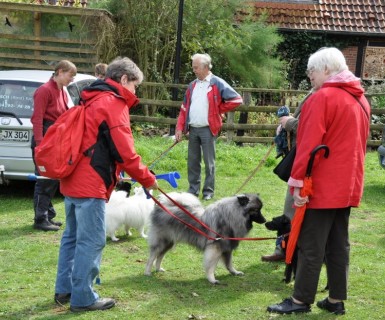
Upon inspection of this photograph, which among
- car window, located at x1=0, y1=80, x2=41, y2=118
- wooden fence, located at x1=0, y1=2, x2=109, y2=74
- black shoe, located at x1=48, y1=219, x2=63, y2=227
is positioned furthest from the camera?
wooden fence, located at x1=0, y1=2, x2=109, y2=74

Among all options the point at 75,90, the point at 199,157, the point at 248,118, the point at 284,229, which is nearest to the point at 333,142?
the point at 284,229

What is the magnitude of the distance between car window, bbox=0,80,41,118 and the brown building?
44.2ft

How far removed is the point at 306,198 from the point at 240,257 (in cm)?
231

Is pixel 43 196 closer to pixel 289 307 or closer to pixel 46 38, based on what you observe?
pixel 289 307

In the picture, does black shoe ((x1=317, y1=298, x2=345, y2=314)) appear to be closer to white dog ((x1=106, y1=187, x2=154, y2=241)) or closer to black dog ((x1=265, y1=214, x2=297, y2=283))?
black dog ((x1=265, y1=214, x2=297, y2=283))

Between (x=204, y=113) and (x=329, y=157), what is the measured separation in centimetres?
462

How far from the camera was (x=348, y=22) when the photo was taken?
72.3ft

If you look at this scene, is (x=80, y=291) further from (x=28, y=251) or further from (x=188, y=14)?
(x=188, y=14)

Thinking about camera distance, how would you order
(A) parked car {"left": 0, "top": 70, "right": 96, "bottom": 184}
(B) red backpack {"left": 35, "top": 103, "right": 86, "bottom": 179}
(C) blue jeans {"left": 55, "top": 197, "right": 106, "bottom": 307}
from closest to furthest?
1. (B) red backpack {"left": 35, "top": 103, "right": 86, "bottom": 179}
2. (C) blue jeans {"left": 55, "top": 197, "right": 106, "bottom": 307}
3. (A) parked car {"left": 0, "top": 70, "right": 96, "bottom": 184}

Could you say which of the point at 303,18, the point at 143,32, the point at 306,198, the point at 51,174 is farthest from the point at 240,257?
the point at 303,18

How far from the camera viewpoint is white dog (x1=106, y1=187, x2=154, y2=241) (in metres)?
7.59

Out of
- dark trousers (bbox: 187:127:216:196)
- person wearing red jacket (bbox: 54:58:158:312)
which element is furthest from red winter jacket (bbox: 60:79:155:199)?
dark trousers (bbox: 187:127:216:196)

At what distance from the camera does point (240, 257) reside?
7.20 metres

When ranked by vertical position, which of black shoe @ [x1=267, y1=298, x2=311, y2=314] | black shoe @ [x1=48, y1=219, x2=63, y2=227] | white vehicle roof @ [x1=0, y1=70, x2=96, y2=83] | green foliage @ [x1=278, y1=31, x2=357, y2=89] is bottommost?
black shoe @ [x1=48, y1=219, x2=63, y2=227]
